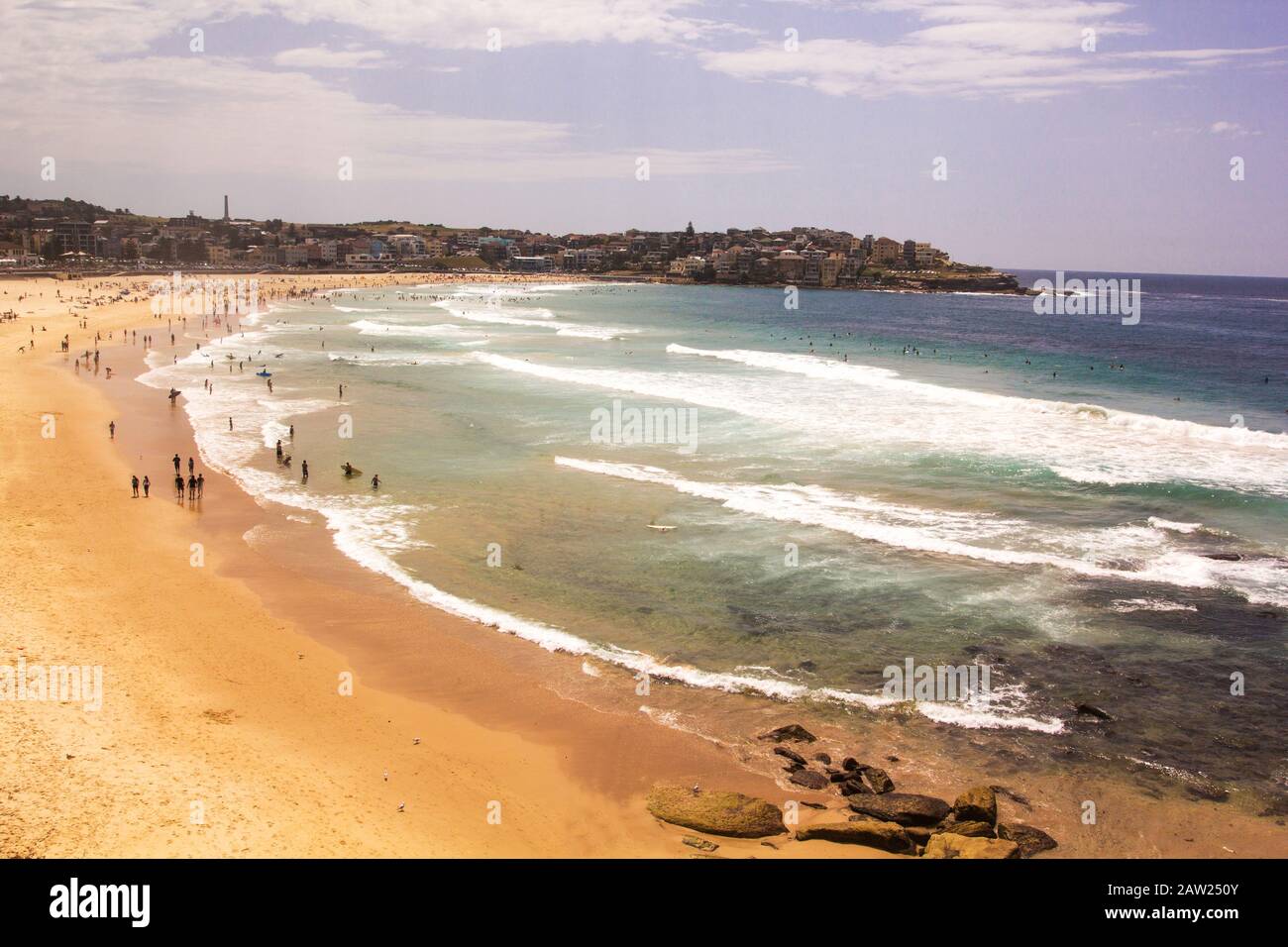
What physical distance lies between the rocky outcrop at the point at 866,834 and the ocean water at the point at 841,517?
332 cm

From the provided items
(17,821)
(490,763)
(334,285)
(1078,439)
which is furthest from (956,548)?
(334,285)

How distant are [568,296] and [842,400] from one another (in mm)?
97636

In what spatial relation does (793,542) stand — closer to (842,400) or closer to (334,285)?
(842,400)

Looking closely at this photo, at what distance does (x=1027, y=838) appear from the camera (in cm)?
1092

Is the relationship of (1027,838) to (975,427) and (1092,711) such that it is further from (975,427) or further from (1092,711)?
(975,427)

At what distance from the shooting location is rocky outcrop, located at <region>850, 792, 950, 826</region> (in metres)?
11.2

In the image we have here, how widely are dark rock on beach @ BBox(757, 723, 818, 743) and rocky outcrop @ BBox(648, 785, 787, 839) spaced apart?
1.58 m

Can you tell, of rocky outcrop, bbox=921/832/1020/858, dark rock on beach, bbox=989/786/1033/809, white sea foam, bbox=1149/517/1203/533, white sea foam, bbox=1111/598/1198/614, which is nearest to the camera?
rocky outcrop, bbox=921/832/1020/858

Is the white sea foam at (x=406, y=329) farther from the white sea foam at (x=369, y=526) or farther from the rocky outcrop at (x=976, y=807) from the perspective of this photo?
the rocky outcrop at (x=976, y=807)

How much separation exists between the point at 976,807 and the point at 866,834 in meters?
1.44

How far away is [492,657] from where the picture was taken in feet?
52.4

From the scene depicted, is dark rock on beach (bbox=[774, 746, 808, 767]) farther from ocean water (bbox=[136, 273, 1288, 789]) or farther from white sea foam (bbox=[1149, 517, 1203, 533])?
white sea foam (bbox=[1149, 517, 1203, 533])

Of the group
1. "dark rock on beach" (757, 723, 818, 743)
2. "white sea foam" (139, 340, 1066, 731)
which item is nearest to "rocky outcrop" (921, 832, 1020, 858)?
"dark rock on beach" (757, 723, 818, 743)

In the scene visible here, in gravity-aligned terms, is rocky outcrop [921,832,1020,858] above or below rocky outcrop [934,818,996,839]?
above
